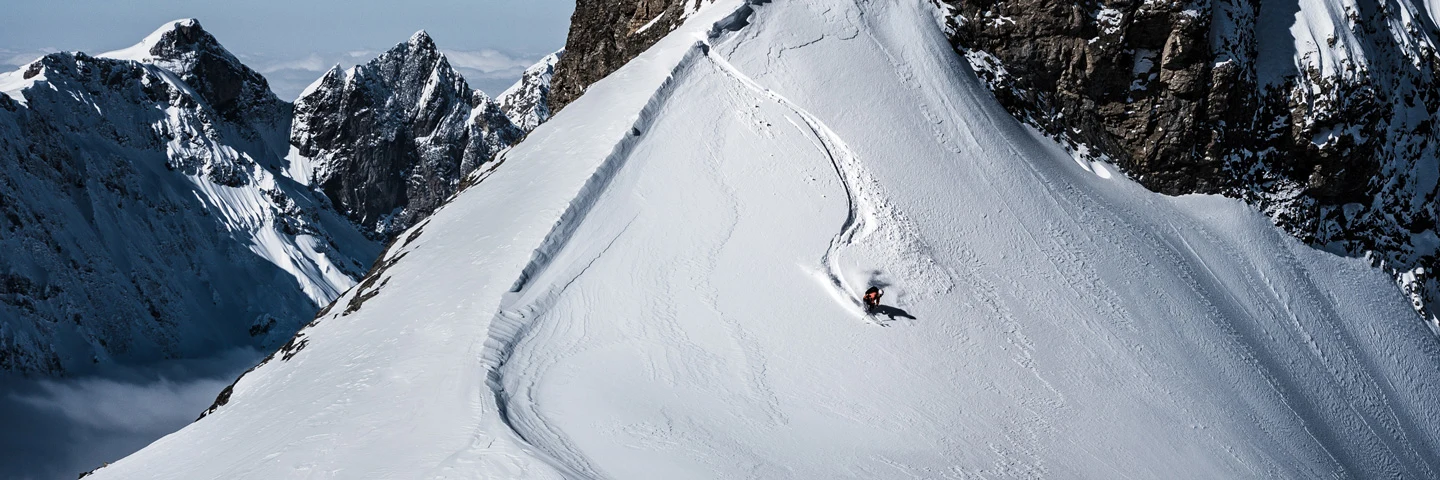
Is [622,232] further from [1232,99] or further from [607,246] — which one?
[1232,99]

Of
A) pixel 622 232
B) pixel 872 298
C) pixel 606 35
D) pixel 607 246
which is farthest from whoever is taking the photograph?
pixel 606 35

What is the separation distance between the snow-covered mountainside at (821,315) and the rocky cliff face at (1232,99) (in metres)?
1.08

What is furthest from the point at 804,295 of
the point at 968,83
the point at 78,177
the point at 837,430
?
the point at 78,177

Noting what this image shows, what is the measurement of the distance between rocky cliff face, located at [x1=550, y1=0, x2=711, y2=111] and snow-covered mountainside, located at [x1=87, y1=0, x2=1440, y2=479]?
2556 millimetres

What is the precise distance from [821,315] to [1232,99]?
16.5 metres

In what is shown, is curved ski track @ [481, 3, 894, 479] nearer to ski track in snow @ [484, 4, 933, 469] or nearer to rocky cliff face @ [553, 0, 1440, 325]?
ski track in snow @ [484, 4, 933, 469]

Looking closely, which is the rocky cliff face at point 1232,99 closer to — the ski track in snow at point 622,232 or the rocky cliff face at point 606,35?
the ski track in snow at point 622,232

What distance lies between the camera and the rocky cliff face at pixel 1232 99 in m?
33.1

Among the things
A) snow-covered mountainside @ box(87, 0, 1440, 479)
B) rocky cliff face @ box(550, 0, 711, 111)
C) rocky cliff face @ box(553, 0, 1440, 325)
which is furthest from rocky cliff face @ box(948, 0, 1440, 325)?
rocky cliff face @ box(550, 0, 711, 111)

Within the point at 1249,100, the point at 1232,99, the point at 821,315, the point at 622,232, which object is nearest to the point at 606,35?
the point at 622,232

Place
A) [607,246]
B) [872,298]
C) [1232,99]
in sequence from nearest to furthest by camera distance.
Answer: [872,298] < [607,246] < [1232,99]

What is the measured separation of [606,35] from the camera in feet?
134

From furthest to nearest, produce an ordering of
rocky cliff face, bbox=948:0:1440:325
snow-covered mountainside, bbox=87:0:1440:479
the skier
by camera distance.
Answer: rocky cliff face, bbox=948:0:1440:325 < the skier < snow-covered mountainside, bbox=87:0:1440:479

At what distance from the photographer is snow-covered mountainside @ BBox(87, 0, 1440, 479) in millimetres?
20766
